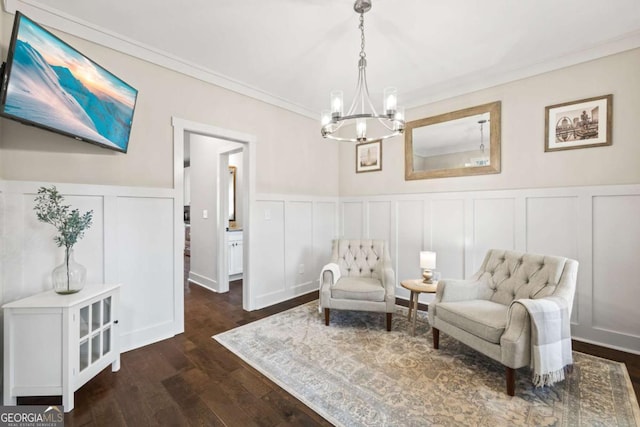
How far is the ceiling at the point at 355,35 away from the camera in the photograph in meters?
2.06

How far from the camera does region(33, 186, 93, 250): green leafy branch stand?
1.93 meters

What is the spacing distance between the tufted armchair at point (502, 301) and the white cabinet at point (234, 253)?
3464 mm

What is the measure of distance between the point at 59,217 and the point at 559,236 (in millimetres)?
4420

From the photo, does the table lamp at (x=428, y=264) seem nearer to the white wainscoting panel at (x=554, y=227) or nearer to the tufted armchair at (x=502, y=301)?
the tufted armchair at (x=502, y=301)

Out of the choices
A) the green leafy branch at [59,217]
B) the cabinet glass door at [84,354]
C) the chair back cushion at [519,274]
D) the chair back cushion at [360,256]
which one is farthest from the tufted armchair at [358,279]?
the green leafy branch at [59,217]

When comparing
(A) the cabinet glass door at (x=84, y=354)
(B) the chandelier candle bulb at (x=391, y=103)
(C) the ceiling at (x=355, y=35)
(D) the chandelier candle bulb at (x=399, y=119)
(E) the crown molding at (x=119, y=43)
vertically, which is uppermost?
(C) the ceiling at (x=355, y=35)

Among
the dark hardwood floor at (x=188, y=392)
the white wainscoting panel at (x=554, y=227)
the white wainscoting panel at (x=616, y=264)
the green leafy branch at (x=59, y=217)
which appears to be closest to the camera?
the dark hardwood floor at (x=188, y=392)

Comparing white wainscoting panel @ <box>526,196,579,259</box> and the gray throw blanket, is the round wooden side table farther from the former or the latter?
white wainscoting panel @ <box>526,196,579,259</box>

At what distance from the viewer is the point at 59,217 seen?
1.99 meters

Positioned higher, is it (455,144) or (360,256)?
(455,144)

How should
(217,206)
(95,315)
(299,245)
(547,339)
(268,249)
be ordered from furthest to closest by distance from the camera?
(217,206)
(299,245)
(268,249)
(95,315)
(547,339)

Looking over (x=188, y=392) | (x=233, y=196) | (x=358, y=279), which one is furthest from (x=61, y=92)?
(x=233, y=196)

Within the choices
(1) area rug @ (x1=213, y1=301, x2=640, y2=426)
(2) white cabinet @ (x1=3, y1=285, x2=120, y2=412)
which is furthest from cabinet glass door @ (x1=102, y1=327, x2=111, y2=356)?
(1) area rug @ (x1=213, y1=301, x2=640, y2=426)

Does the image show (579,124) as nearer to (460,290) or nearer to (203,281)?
(460,290)
